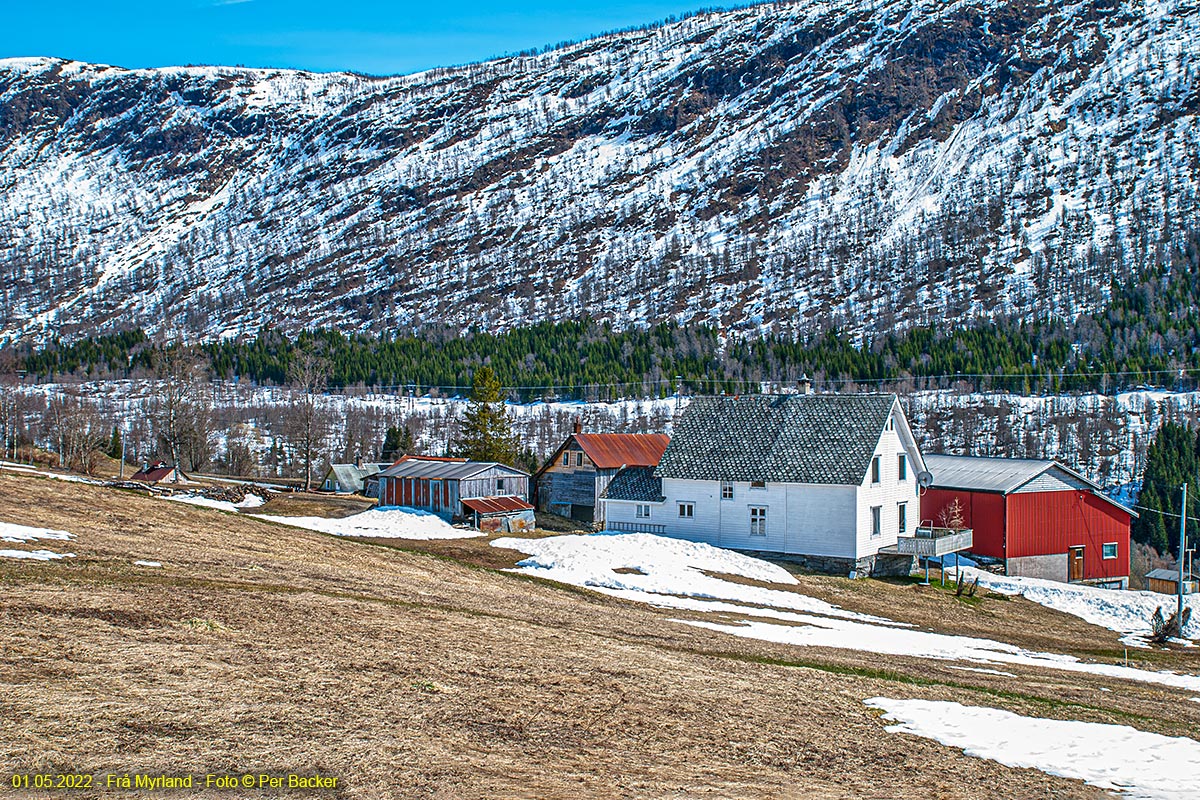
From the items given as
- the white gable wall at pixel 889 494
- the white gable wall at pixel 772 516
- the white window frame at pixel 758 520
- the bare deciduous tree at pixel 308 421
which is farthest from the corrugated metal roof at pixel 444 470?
the white gable wall at pixel 889 494

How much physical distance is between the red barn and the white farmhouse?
202 inches

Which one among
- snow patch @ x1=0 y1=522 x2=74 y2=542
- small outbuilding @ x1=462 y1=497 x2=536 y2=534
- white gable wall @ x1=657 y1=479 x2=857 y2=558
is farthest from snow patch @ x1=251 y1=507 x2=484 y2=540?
snow patch @ x1=0 y1=522 x2=74 y2=542

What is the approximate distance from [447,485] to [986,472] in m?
33.0

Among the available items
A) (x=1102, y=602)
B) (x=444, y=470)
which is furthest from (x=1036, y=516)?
(x=444, y=470)

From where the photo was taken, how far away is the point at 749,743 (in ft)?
41.9

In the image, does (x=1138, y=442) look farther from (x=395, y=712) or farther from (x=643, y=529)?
(x=395, y=712)

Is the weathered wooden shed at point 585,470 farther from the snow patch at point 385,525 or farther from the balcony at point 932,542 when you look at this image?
the balcony at point 932,542

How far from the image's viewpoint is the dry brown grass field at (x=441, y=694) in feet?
34.7

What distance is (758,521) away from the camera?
5081cm

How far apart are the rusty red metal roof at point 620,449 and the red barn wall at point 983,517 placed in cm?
2177

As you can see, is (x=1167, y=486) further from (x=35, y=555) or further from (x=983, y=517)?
(x=35, y=555)

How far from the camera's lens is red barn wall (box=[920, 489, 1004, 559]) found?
55.4 m

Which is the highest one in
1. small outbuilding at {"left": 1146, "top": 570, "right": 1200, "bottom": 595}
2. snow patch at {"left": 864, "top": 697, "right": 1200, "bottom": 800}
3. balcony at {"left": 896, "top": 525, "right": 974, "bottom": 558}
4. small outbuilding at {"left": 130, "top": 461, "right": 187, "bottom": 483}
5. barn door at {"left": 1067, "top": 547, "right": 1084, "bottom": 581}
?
small outbuilding at {"left": 130, "top": 461, "right": 187, "bottom": 483}

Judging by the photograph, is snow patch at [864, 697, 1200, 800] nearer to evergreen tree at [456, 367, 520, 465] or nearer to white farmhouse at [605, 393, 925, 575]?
white farmhouse at [605, 393, 925, 575]
